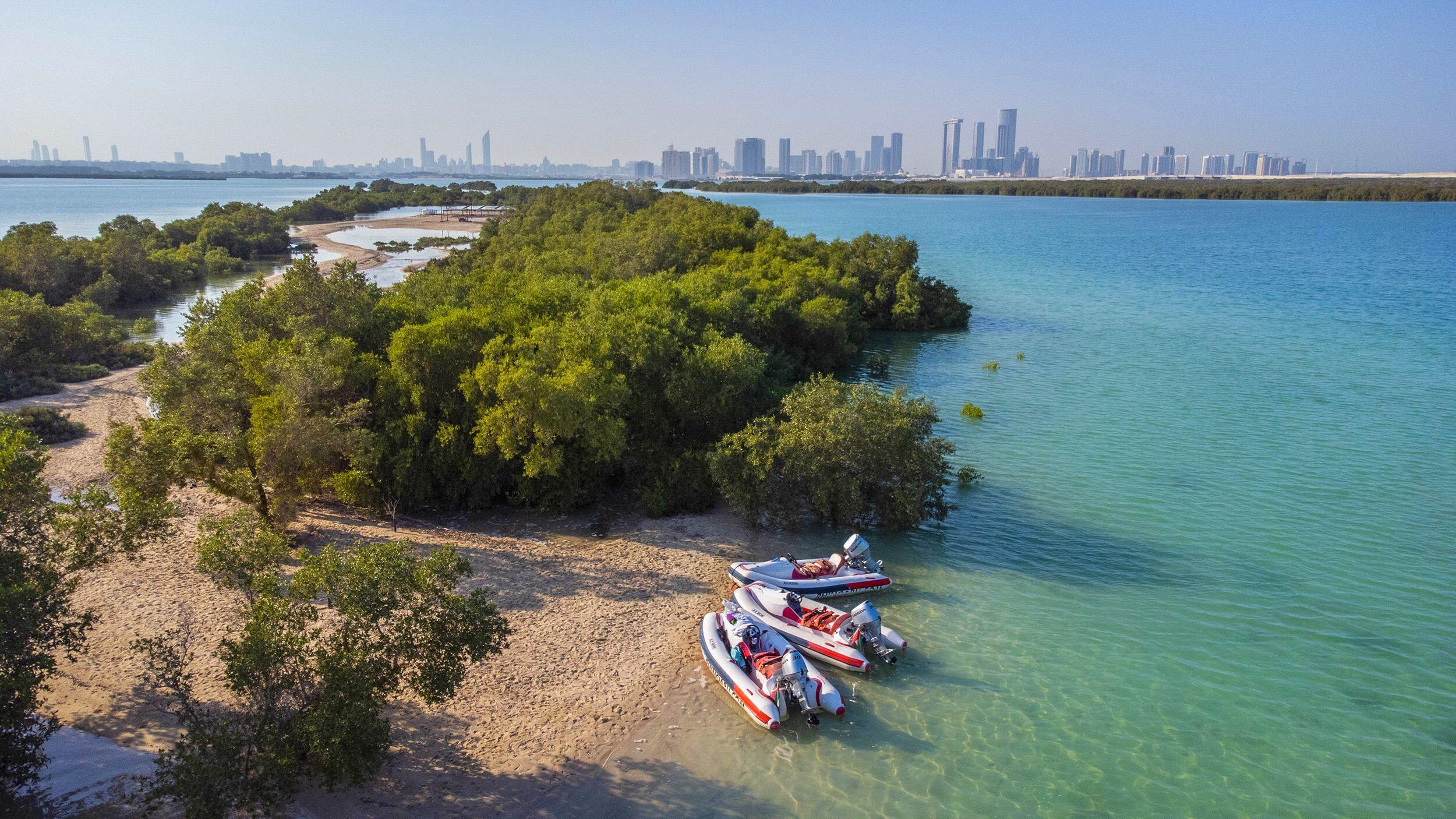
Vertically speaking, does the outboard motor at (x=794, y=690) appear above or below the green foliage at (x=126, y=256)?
below

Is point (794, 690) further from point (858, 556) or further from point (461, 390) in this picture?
point (461, 390)

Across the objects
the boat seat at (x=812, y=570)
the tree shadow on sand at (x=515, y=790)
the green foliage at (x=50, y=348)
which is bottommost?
the tree shadow on sand at (x=515, y=790)

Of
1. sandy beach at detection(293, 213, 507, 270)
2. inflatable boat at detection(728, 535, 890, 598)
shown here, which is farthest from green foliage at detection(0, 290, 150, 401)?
sandy beach at detection(293, 213, 507, 270)

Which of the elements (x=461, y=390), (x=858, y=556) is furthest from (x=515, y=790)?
(x=461, y=390)

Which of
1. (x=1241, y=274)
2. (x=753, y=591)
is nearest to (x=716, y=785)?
(x=753, y=591)

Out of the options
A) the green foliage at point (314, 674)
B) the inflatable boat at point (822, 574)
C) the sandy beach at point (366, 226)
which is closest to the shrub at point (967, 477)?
the inflatable boat at point (822, 574)

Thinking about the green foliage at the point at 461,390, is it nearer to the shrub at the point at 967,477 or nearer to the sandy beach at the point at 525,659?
the sandy beach at the point at 525,659

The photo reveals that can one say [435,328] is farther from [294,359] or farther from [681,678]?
[681,678]
